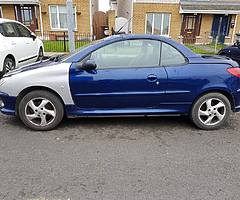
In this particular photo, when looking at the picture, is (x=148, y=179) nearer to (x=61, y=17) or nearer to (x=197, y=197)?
(x=197, y=197)

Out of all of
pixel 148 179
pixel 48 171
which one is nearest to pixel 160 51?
pixel 148 179

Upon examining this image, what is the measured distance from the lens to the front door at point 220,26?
19.0m

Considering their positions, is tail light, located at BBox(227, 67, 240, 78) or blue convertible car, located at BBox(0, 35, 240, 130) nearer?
blue convertible car, located at BBox(0, 35, 240, 130)

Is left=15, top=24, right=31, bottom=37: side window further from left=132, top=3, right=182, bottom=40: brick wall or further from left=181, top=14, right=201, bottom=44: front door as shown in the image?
left=181, top=14, right=201, bottom=44: front door

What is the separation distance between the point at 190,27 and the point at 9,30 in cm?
1525

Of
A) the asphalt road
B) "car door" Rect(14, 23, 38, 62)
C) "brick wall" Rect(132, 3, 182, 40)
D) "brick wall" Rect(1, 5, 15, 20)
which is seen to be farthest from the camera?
"brick wall" Rect(1, 5, 15, 20)

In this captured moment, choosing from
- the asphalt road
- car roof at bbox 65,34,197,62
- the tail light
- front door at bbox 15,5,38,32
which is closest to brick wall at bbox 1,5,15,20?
front door at bbox 15,5,38,32

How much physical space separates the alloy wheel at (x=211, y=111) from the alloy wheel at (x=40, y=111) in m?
2.41

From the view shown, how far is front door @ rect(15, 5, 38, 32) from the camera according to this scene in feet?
60.0

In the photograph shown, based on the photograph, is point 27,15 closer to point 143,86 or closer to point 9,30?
point 9,30

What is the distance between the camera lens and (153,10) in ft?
58.9

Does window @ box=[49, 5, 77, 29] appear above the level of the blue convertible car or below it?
above

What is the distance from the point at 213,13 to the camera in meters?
18.0

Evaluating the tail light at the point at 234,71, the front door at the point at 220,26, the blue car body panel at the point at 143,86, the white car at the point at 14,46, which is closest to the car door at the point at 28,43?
the white car at the point at 14,46
